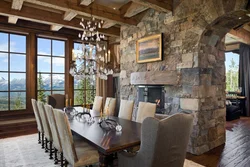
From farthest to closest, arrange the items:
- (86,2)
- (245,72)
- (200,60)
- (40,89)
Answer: (245,72), (40,89), (86,2), (200,60)

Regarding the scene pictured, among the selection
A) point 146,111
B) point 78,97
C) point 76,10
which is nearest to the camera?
point 146,111

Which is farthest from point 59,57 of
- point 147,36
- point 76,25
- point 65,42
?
point 147,36

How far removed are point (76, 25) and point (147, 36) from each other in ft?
6.50

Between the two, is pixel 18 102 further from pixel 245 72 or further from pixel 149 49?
pixel 245 72

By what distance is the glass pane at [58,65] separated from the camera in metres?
5.52

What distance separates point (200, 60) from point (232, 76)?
5851 mm

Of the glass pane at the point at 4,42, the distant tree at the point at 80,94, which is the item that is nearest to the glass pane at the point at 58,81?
the distant tree at the point at 80,94

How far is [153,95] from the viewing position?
13.3ft

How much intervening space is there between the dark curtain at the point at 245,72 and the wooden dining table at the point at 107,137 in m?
6.40

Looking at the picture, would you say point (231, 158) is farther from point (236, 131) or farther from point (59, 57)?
point (59, 57)

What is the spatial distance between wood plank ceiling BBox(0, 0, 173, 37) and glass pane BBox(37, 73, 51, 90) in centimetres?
160

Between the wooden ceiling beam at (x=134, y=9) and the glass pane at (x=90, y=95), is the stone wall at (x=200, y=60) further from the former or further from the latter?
the glass pane at (x=90, y=95)

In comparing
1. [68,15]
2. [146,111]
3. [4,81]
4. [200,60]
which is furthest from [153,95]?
[4,81]

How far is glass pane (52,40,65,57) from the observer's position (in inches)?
218
